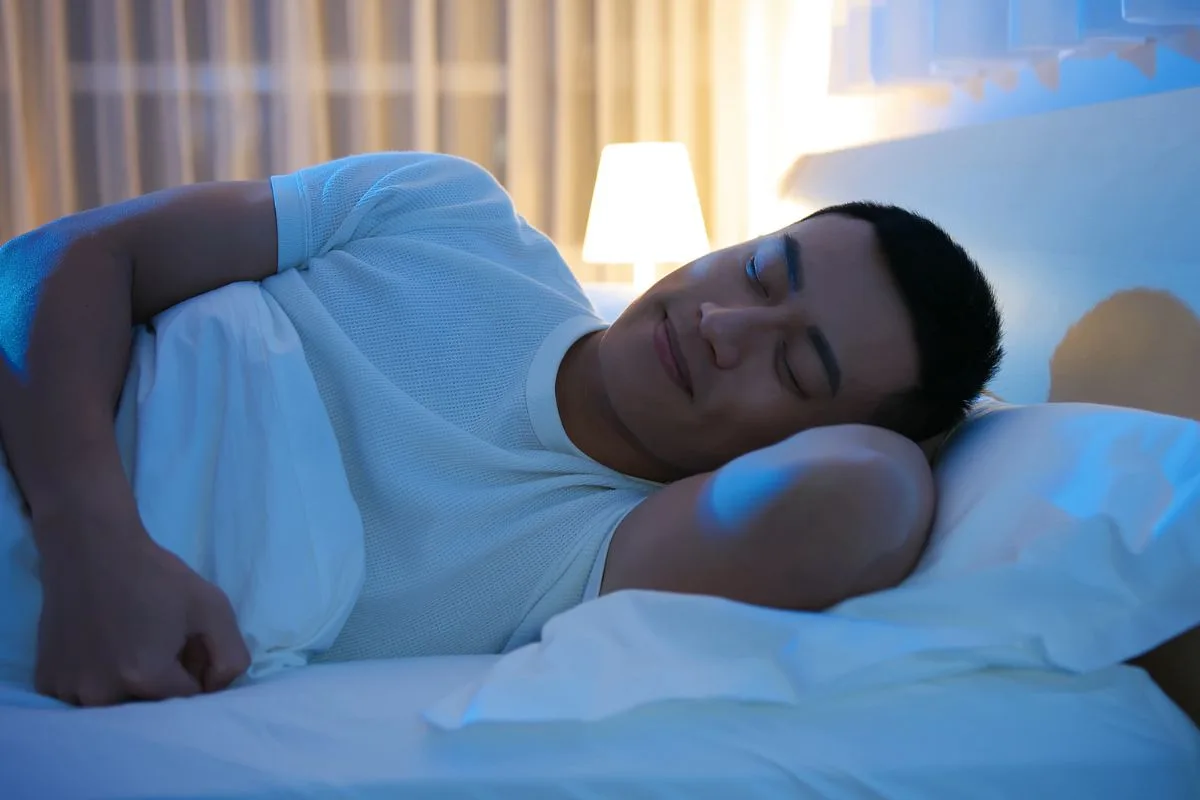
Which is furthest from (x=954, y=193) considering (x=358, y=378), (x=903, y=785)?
(x=903, y=785)

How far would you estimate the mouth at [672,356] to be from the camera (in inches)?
40.8

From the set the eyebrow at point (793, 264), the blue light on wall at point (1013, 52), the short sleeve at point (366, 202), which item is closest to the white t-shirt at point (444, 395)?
the short sleeve at point (366, 202)

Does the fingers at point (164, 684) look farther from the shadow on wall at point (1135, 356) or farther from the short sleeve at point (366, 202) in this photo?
the shadow on wall at point (1135, 356)

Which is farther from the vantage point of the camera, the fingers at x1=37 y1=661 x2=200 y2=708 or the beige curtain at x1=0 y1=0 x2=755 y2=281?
the beige curtain at x1=0 y1=0 x2=755 y2=281

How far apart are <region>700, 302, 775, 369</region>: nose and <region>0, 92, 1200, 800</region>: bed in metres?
0.24

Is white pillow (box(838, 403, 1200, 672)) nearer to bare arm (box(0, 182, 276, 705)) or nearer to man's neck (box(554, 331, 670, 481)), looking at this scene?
man's neck (box(554, 331, 670, 481))

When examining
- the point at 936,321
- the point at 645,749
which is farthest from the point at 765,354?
the point at 645,749

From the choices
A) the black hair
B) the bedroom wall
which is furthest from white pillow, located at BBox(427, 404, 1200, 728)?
the bedroom wall

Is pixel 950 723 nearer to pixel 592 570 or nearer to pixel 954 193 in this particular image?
pixel 592 570

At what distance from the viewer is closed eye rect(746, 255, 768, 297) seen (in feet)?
3.51

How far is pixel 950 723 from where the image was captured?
75 centimetres

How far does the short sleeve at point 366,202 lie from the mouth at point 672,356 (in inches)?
11.4

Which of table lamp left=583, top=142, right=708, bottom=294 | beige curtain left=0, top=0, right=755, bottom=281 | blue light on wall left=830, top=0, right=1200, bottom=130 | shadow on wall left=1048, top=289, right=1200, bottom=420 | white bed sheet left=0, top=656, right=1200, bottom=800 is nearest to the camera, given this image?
white bed sheet left=0, top=656, right=1200, bottom=800

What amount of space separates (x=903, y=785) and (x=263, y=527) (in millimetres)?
554
